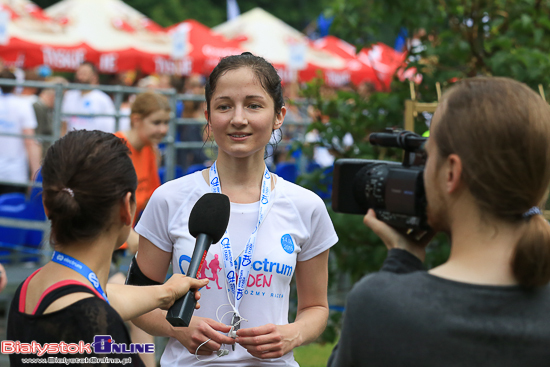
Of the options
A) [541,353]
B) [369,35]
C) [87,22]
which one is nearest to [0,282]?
[541,353]

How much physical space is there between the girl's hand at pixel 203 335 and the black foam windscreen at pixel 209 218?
1.16 ft

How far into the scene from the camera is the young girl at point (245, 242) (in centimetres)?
242

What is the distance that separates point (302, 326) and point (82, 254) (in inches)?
38.4

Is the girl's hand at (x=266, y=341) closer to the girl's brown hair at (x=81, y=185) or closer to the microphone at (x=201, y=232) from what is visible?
the microphone at (x=201, y=232)

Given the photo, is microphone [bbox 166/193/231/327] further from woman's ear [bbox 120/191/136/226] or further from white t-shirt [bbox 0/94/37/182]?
white t-shirt [bbox 0/94/37/182]

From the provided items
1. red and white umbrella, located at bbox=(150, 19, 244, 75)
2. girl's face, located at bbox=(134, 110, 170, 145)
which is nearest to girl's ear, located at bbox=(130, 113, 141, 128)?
girl's face, located at bbox=(134, 110, 170, 145)

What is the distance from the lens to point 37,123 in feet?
26.1

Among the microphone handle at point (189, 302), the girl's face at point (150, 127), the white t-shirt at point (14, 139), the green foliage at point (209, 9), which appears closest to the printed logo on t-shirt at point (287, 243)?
the microphone handle at point (189, 302)

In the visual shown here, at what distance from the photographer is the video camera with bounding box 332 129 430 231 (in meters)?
1.74

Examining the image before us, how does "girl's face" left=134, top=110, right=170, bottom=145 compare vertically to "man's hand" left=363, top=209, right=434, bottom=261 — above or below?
above

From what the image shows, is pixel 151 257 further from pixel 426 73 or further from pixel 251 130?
pixel 426 73

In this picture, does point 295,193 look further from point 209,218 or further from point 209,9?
point 209,9

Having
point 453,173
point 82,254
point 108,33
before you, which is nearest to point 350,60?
point 108,33

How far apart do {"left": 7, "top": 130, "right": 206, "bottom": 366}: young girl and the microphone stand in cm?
5
